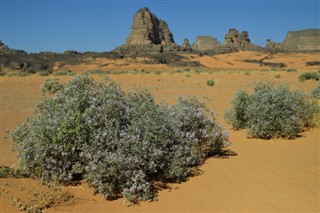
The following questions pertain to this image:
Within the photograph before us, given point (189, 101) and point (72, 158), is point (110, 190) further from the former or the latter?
point (189, 101)

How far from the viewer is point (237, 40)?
89000mm

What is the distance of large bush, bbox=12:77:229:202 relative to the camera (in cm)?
488

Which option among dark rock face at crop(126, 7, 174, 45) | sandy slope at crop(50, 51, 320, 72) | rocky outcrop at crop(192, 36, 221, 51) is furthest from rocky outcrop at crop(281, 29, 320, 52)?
dark rock face at crop(126, 7, 174, 45)

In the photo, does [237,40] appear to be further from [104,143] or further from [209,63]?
[104,143]

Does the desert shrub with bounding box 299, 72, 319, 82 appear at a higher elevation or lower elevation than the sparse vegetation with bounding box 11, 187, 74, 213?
higher

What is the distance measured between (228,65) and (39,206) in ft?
176

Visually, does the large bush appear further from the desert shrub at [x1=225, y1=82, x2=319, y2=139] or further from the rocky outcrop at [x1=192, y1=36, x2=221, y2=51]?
the rocky outcrop at [x1=192, y1=36, x2=221, y2=51]

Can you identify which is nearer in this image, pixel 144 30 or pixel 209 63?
pixel 209 63

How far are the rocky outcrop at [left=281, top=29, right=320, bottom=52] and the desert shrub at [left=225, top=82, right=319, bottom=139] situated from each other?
8957cm

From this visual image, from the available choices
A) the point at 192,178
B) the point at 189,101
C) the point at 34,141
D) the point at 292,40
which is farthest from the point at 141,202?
the point at 292,40

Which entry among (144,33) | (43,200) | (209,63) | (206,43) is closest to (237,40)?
(144,33)

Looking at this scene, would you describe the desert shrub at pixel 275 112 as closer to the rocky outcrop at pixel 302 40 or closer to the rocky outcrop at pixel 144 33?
the rocky outcrop at pixel 144 33

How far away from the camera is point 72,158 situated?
17.1 feet

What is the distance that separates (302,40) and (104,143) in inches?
3932
